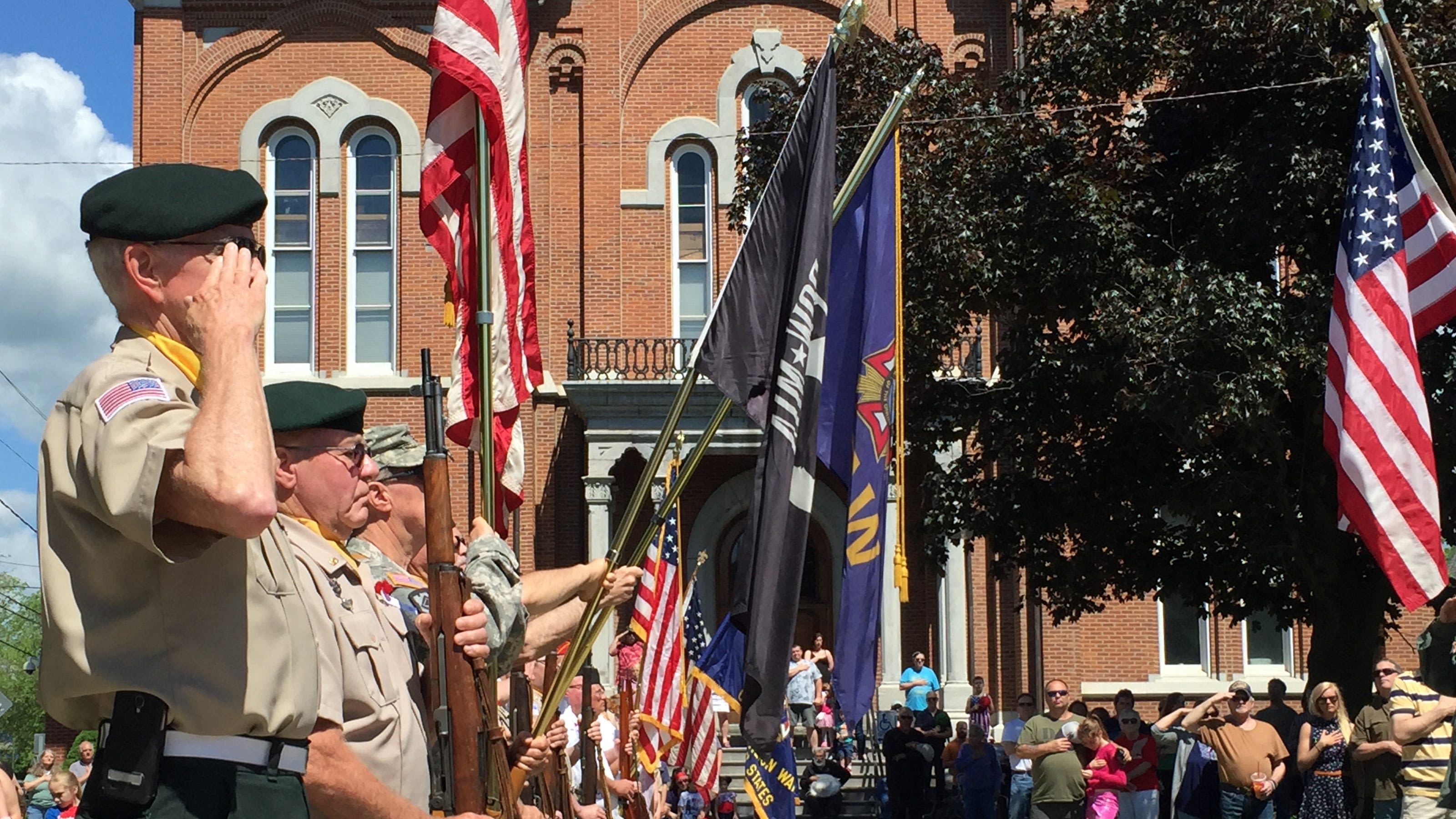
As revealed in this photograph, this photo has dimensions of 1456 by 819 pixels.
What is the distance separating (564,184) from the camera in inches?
998

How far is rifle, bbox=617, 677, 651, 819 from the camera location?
12445 mm

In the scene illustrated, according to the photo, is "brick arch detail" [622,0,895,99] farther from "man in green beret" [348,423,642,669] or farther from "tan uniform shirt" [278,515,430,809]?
"tan uniform shirt" [278,515,430,809]

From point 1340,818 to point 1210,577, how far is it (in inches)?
220

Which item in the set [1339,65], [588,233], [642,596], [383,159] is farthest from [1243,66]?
[383,159]

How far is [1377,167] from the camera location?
10336 millimetres

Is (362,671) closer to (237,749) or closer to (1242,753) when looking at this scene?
(237,749)

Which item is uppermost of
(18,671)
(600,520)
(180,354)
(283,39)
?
(283,39)

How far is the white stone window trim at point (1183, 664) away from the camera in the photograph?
2433 centimetres

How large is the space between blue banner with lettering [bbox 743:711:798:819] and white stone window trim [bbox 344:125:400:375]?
12.9m

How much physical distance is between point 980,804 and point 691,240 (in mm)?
10335

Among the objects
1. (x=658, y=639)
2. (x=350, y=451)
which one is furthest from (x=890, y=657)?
(x=350, y=451)

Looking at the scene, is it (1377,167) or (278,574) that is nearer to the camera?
(278,574)

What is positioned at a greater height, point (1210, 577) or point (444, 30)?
point (444, 30)

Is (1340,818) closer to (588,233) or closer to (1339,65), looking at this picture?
(1339,65)
